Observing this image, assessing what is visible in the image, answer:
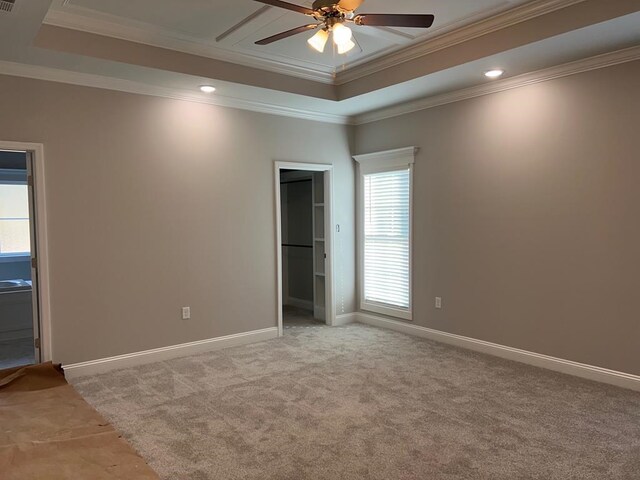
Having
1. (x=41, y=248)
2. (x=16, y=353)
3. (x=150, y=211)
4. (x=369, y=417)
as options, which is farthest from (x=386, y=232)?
(x=16, y=353)

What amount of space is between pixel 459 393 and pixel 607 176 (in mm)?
2195

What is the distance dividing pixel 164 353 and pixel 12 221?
4963mm

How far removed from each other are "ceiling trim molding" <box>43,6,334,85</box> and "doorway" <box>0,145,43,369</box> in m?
1.20

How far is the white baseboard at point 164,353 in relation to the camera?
4.34 metres

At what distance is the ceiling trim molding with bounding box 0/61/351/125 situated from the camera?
4007 mm

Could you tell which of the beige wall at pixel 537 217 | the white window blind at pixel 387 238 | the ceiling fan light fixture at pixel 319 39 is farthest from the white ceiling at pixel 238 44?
the white window blind at pixel 387 238

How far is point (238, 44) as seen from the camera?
4.24m

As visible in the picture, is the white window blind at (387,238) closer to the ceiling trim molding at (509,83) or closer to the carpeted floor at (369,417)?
the ceiling trim molding at (509,83)

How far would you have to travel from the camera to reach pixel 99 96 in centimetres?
438

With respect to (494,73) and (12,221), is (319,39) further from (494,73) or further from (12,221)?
(12,221)

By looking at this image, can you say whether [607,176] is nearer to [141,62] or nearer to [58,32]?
[141,62]

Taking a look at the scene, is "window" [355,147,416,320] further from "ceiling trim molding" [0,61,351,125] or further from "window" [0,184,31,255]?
"window" [0,184,31,255]

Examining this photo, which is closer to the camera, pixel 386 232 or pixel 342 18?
pixel 342 18

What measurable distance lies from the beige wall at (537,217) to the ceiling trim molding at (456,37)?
2.84ft
